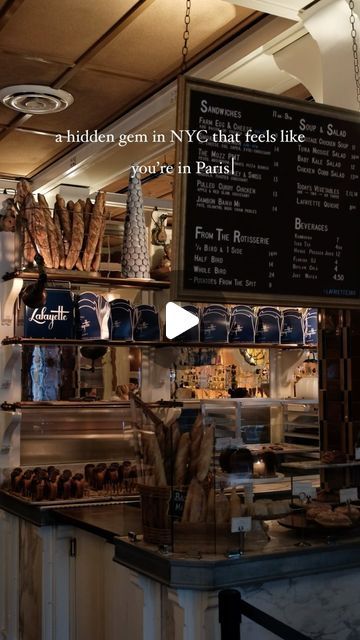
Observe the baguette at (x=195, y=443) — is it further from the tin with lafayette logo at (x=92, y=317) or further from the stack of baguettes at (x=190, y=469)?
the tin with lafayette logo at (x=92, y=317)

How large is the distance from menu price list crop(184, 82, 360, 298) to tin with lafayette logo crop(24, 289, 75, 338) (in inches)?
74.5

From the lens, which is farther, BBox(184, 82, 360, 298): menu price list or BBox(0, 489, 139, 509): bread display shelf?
BBox(0, 489, 139, 509): bread display shelf

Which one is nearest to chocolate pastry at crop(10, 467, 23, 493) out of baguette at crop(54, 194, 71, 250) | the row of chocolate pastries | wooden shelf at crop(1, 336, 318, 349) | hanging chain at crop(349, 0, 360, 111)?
the row of chocolate pastries

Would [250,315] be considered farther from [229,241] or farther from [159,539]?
[159,539]

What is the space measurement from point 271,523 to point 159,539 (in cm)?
52

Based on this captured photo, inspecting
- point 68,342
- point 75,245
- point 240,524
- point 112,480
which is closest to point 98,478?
point 112,480

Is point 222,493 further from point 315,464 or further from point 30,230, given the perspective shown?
point 30,230

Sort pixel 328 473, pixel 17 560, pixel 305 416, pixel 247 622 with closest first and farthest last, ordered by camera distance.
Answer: pixel 247 622, pixel 328 473, pixel 17 560, pixel 305 416

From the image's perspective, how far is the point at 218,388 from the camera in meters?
6.83

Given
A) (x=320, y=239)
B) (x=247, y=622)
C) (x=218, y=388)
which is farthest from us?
(x=218, y=388)

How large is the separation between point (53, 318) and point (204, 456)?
218 cm

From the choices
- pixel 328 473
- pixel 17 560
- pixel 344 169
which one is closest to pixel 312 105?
pixel 344 169

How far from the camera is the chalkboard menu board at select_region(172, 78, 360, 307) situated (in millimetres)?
2959

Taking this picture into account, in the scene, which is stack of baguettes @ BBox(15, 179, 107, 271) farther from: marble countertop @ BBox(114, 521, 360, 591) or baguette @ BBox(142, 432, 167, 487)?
marble countertop @ BBox(114, 521, 360, 591)
